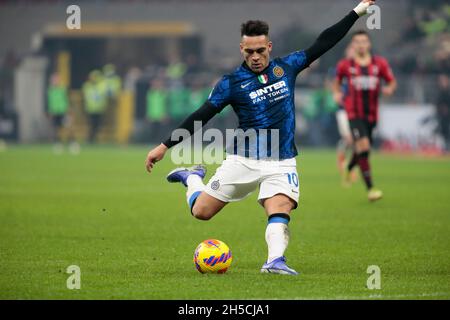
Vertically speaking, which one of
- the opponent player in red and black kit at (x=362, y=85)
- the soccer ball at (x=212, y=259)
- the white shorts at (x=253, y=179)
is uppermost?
the opponent player in red and black kit at (x=362, y=85)

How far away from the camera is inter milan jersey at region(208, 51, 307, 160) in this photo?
30.7 feet

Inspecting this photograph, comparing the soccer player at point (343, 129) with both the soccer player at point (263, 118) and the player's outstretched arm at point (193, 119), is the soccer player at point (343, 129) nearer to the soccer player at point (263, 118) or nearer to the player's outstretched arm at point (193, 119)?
the soccer player at point (263, 118)

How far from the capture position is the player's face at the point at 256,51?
9.12 metres

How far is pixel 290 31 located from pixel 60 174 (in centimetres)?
2033

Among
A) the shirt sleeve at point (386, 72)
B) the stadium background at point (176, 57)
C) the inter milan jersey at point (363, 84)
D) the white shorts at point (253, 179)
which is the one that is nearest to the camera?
the white shorts at point (253, 179)

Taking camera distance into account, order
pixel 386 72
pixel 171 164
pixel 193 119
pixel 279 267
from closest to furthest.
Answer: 1. pixel 279 267
2. pixel 193 119
3. pixel 386 72
4. pixel 171 164

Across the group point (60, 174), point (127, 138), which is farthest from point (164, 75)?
point (60, 174)

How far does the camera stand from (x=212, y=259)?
9.15 m

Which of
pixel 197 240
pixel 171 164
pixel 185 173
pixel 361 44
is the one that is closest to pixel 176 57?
pixel 171 164

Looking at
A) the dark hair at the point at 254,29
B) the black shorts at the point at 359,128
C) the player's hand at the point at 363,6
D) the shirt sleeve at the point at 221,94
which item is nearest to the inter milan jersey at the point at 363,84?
the black shorts at the point at 359,128

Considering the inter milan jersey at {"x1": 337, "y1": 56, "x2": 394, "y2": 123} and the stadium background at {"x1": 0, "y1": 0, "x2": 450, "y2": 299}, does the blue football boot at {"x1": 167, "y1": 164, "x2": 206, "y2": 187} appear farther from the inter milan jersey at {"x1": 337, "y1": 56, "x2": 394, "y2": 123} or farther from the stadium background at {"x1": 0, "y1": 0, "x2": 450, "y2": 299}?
the inter milan jersey at {"x1": 337, "y1": 56, "x2": 394, "y2": 123}

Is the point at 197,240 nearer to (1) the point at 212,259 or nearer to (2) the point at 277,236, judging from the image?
(1) the point at 212,259

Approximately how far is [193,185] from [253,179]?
88cm
